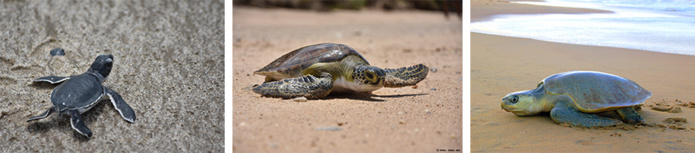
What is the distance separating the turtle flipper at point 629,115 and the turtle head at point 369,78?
116 cm

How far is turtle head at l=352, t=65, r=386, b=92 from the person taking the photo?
6.64ft

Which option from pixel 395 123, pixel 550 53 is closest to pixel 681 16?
pixel 550 53

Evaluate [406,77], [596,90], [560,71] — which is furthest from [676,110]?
[406,77]

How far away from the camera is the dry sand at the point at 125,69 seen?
175 cm

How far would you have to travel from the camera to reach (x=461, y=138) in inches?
56.1

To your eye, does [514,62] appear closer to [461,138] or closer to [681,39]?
[681,39]

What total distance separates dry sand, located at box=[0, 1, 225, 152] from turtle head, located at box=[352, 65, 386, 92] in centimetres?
59

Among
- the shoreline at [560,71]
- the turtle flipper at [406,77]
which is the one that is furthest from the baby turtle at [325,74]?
the shoreline at [560,71]

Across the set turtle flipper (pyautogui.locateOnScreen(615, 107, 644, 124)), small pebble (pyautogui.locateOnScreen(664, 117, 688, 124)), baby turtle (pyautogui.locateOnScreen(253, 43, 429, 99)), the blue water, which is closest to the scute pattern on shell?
baby turtle (pyautogui.locateOnScreen(253, 43, 429, 99))

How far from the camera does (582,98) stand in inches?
87.1

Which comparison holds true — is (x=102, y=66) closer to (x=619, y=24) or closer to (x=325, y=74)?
(x=325, y=74)

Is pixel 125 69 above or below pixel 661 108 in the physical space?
above

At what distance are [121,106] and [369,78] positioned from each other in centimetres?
100

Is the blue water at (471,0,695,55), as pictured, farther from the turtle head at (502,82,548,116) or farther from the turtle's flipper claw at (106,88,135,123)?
the turtle's flipper claw at (106,88,135,123)
